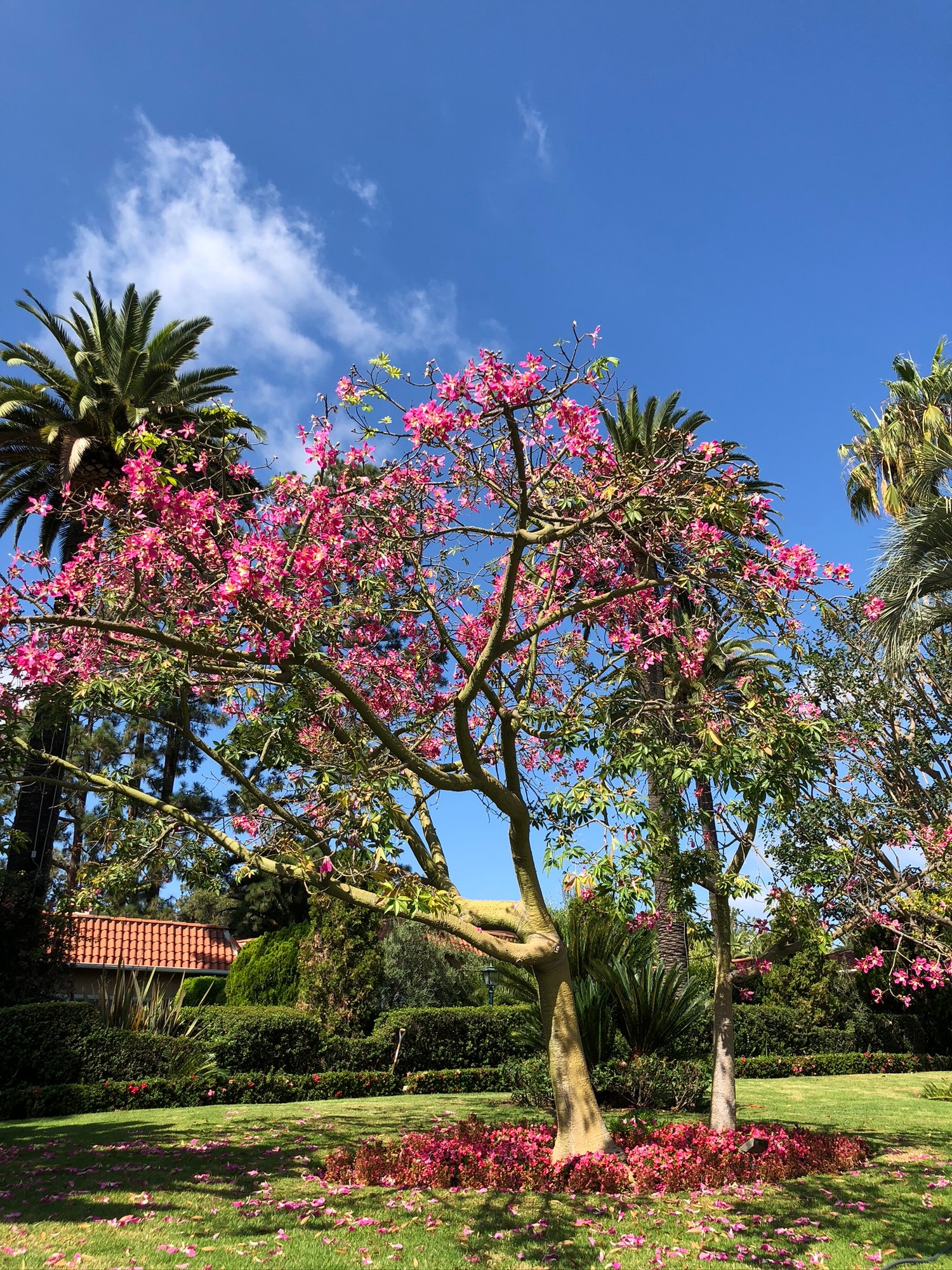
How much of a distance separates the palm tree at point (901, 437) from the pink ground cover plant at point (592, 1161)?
1204 centimetres

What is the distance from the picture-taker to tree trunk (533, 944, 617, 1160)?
7.93 metres

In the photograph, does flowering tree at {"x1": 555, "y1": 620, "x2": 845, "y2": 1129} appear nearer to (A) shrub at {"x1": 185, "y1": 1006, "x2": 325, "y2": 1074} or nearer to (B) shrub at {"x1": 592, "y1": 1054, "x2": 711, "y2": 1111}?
(B) shrub at {"x1": 592, "y1": 1054, "x2": 711, "y2": 1111}

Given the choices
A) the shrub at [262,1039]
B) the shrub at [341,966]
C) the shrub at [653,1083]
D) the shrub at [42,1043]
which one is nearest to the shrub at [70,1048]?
the shrub at [42,1043]

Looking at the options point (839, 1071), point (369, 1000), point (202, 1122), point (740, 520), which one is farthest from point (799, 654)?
point (839, 1071)

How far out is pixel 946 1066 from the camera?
69.3 ft

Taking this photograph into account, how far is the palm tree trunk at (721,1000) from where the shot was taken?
8945mm

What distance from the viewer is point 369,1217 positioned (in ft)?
20.8

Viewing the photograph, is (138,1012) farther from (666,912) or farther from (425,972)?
(666,912)

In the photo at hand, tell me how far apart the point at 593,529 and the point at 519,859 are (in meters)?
3.42

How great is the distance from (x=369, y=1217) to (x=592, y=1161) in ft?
7.17

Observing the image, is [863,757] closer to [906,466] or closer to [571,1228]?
[906,466]

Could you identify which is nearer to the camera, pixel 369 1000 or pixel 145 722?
pixel 369 1000

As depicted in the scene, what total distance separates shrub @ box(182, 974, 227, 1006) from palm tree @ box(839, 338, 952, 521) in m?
20.6

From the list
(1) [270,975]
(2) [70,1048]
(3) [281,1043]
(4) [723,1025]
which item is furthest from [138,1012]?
(4) [723,1025]
